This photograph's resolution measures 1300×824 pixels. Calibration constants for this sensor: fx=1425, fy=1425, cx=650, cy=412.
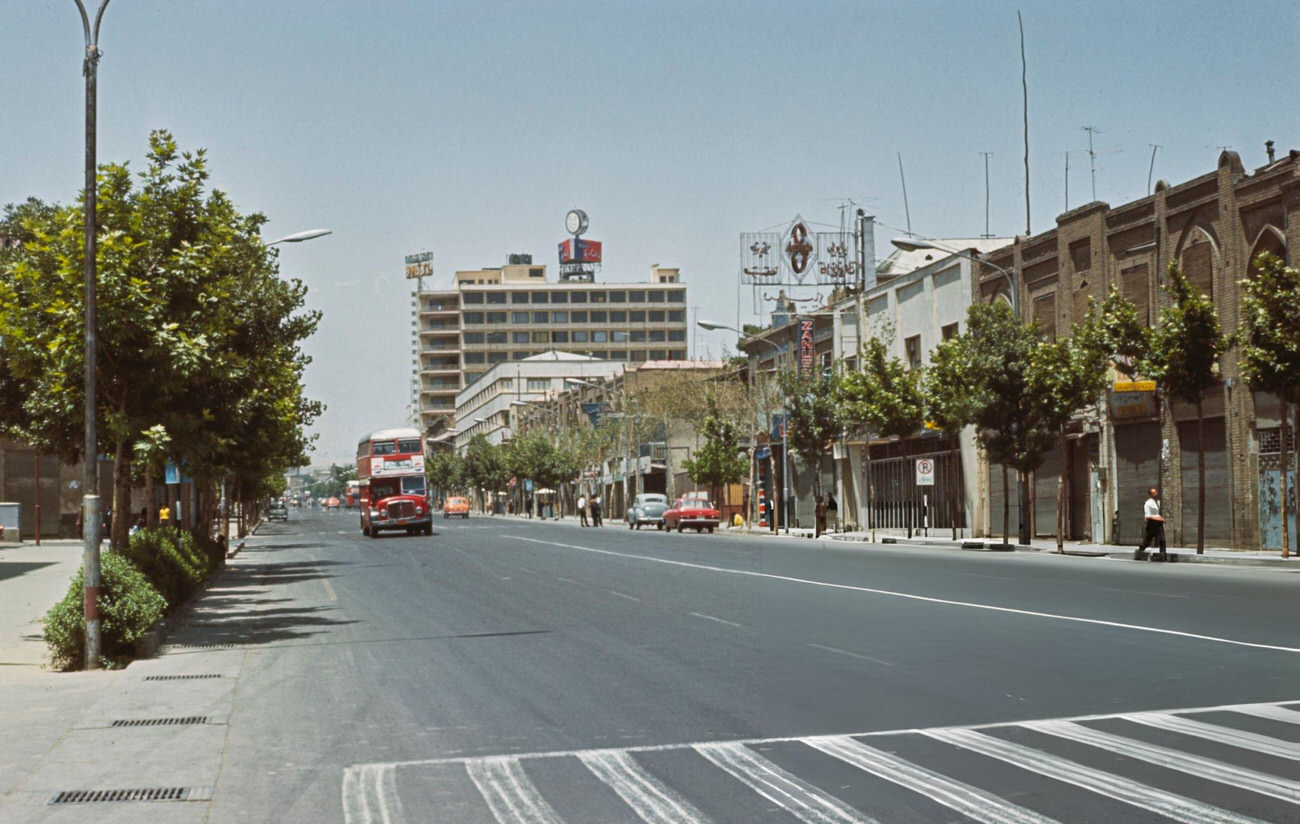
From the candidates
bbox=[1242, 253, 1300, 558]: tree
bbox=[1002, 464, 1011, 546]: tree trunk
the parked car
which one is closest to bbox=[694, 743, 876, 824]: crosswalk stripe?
bbox=[1242, 253, 1300, 558]: tree

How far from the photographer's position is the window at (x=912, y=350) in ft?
199

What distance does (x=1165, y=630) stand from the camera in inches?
650

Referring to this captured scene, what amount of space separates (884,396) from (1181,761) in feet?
141

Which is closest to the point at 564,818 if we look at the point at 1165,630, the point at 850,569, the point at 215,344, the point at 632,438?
the point at 1165,630

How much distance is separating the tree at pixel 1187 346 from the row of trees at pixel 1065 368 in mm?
25

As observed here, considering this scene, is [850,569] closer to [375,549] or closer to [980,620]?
[980,620]

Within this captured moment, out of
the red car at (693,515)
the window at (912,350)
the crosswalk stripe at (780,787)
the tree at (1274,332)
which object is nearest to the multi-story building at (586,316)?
the red car at (693,515)

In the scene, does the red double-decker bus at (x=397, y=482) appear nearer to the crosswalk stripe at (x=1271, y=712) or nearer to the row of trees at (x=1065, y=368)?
the row of trees at (x=1065, y=368)

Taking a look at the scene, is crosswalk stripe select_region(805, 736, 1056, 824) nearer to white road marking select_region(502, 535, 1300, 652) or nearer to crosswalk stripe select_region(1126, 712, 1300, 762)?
crosswalk stripe select_region(1126, 712, 1300, 762)

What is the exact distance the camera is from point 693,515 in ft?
224

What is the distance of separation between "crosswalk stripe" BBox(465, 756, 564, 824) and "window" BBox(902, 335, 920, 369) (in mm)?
53081

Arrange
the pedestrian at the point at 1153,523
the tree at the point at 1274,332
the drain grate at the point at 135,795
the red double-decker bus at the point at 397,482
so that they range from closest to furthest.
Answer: the drain grate at the point at 135,795
the tree at the point at 1274,332
the pedestrian at the point at 1153,523
the red double-decker bus at the point at 397,482

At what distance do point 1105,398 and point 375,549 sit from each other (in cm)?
2514

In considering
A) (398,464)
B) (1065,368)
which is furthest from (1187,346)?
(398,464)
